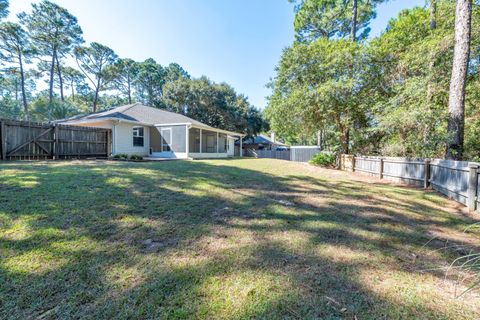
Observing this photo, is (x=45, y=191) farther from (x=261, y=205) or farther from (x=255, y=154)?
(x=255, y=154)

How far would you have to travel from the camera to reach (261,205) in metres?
4.03

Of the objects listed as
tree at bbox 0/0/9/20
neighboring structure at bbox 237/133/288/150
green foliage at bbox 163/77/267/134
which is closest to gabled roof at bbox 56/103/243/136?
green foliage at bbox 163/77/267/134

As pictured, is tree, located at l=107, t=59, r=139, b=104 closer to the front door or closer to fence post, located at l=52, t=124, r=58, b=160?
the front door

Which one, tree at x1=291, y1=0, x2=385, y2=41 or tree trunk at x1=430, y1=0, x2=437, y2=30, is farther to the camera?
tree at x1=291, y1=0, x2=385, y2=41

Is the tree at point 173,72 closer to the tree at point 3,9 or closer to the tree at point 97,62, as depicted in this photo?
the tree at point 97,62

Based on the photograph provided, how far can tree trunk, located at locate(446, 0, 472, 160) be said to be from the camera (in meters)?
6.30

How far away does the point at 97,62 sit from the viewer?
3102 cm

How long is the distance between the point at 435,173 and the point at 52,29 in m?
36.7

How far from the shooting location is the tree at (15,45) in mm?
22578

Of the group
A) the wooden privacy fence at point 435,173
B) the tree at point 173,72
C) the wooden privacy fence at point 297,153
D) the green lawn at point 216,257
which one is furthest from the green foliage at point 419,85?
the tree at point 173,72

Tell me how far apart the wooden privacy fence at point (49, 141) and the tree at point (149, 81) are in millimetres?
25117

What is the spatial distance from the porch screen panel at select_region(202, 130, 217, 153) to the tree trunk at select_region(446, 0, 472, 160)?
53.6ft

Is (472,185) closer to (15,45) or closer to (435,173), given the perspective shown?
(435,173)

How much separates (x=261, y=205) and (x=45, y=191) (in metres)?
3.91
